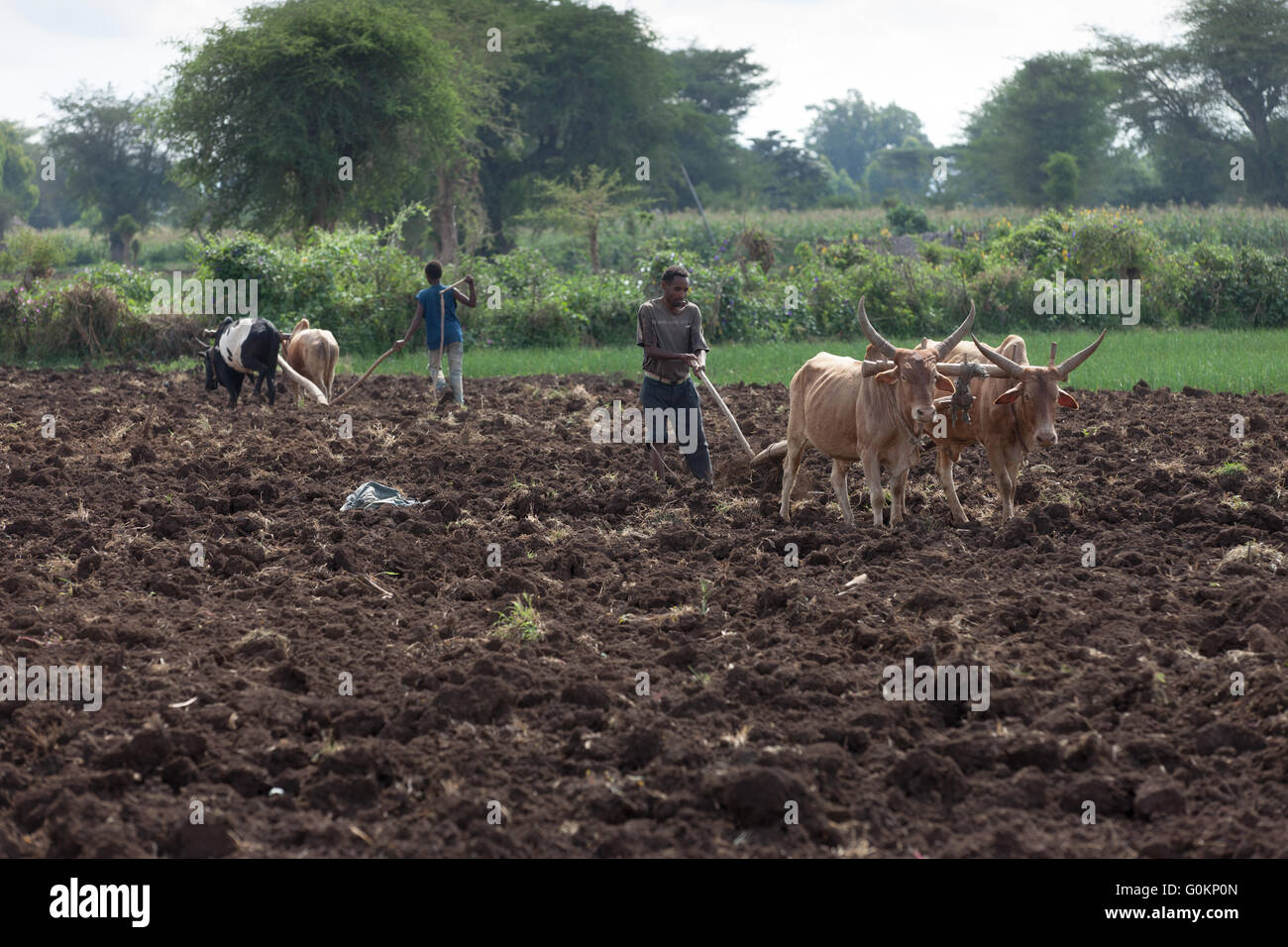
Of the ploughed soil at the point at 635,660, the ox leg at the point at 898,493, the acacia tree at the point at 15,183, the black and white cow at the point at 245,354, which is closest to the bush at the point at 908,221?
the black and white cow at the point at 245,354

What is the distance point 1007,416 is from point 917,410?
3.51 feet

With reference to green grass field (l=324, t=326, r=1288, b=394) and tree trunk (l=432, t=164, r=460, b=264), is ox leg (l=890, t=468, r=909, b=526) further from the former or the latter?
tree trunk (l=432, t=164, r=460, b=264)

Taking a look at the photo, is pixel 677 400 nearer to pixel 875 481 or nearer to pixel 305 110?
pixel 875 481

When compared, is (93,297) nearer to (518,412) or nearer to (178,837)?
(518,412)

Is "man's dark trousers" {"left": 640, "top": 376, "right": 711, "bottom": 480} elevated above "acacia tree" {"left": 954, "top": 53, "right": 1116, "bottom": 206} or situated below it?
below

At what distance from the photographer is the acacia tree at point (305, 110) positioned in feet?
85.3

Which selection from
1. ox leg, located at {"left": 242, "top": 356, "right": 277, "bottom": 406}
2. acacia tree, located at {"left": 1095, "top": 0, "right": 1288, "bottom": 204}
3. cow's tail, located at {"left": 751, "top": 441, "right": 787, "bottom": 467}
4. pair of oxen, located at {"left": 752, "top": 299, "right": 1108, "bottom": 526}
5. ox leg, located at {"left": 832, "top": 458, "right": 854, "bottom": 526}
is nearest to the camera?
pair of oxen, located at {"left": 752, "top": 299, "right": 1108, "bottom": 526}

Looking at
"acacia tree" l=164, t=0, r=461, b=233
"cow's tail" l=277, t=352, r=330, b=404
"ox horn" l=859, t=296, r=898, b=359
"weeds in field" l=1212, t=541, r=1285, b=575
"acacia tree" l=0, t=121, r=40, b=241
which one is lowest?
"weeds in field" l=1212, t=541, r=1285, b=575

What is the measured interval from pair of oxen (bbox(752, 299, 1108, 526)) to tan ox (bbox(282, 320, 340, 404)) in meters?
6.82

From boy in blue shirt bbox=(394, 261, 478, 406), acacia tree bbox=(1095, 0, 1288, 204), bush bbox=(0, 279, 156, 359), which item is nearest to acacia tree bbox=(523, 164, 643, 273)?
bush bbox=(0, 279, 156, 359)

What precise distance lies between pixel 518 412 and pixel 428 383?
333 cm

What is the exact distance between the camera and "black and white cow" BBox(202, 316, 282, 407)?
1296 cm

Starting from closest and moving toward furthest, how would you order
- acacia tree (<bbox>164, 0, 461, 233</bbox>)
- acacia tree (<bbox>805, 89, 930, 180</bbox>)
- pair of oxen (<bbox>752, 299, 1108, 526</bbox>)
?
pair of oxen (<bbox>752, 299, 1108, 526</bbox>)
acacia tree (<bbox>164, 0, 461, 233</bbox>)
acacia tree (<bbox>805, 89, 930, 180</bbox>)

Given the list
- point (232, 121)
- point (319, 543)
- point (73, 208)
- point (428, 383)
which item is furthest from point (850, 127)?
point (319, 543)
